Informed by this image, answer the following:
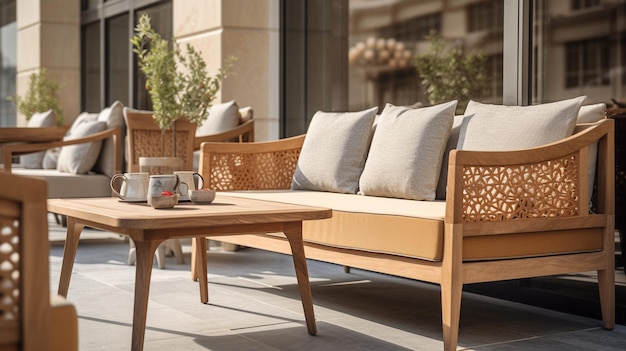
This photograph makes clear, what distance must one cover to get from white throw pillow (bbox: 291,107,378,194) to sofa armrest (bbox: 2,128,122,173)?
191 centimetres

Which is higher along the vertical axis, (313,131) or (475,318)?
(313,131)

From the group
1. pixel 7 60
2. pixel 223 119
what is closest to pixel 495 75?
pixel 223 119

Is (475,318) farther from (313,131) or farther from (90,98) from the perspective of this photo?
(90,98)

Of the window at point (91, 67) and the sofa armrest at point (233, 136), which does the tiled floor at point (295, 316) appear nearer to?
the sofa armrest at point (233, 136)

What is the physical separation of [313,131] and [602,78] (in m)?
1.47

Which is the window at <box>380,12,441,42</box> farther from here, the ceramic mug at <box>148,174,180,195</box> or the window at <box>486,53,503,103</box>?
the ceramic mug at <box>148,174,180,195</box>

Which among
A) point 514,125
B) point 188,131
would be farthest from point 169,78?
point 514,125

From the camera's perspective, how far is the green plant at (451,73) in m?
4.20

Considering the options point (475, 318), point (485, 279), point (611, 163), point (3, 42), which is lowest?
point (475, 318)

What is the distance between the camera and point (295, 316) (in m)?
3.44

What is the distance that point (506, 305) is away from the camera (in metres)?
3.76

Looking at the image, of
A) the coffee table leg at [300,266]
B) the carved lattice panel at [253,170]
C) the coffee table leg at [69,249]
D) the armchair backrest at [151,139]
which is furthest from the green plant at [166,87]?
the coffee table leg at [300,266]

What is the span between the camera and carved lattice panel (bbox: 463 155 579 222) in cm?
294

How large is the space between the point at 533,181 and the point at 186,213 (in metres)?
1.24
